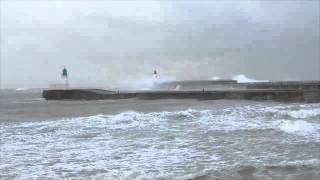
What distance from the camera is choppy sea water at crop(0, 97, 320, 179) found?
9180 millimetres

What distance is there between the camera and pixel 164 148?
12086 millimetres

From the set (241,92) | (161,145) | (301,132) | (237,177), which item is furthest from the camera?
(241,92)

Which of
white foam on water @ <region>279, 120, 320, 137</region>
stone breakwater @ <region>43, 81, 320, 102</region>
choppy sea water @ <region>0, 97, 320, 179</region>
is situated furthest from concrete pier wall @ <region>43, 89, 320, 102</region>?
white foam on water @ <region>279, 120, 320, 137</region>

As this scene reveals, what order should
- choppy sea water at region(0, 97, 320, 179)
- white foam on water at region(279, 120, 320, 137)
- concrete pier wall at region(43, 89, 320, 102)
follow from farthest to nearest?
concrete pier wall at region(43, 89, 320, 102) < white foam on water at region(279, 120, 320, 137) < choppy sea water at region(0, 97, 320, 179)

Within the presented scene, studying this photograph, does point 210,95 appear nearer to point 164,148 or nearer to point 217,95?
point 217,95

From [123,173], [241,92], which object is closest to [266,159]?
[123,173]

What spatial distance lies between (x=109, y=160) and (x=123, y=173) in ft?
4.69

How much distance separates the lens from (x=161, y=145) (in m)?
12.6

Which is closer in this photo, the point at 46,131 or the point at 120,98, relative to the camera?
the point at 46,131

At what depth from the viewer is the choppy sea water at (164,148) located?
918 cm

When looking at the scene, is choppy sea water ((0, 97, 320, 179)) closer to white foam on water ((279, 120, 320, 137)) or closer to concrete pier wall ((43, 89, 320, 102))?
white foam on water ((279, 120, 320, 137))

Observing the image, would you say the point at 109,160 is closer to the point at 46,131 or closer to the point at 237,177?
the point at 237,177

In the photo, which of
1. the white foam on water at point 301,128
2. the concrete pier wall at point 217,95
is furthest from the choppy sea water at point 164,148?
the concrete pier wall at point 217,95

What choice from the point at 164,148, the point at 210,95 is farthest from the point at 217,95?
the point at 164,148
